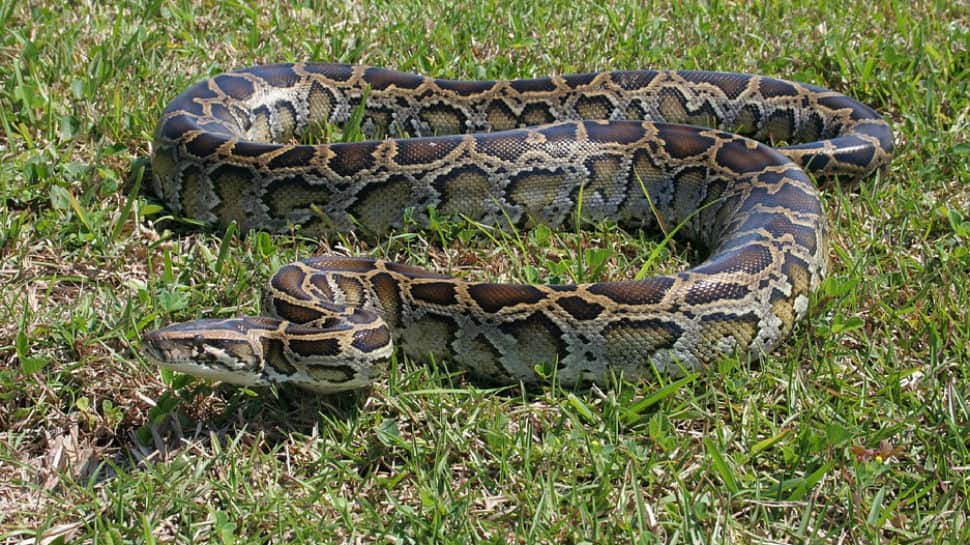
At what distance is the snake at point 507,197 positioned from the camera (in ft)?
19.9

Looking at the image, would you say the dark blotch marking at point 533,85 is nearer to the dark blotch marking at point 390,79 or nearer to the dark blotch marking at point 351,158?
the dark blotch marking at point 390,79

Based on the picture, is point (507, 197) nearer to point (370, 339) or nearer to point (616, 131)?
point (616, 131)

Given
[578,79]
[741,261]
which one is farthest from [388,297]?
[578,79]

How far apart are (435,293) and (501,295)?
1.40ft

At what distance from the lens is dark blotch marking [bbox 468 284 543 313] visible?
6.18m

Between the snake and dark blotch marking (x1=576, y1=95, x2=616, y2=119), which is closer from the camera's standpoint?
the snake

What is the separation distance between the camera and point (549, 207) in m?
7.94

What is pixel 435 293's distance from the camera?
634 cm

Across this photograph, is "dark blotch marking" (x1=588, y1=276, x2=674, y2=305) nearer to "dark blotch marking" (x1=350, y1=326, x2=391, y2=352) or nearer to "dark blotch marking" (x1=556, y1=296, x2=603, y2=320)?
"dark blotch marking" (x1=556, y1=296, x2=603, y2=320)

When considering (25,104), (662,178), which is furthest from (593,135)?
(25,104)

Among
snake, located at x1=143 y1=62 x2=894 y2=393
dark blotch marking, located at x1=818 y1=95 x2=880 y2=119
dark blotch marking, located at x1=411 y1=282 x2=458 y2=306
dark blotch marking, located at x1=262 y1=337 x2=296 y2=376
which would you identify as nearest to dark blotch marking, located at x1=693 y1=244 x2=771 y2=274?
snake, located at x1=143 y1=62 x2=894 y2=393

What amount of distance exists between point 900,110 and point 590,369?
198 inches

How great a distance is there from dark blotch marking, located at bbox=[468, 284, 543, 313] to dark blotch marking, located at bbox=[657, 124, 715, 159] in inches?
94.9

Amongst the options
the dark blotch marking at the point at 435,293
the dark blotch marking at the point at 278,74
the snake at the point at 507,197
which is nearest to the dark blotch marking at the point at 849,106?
the snake at the point at 507,197
